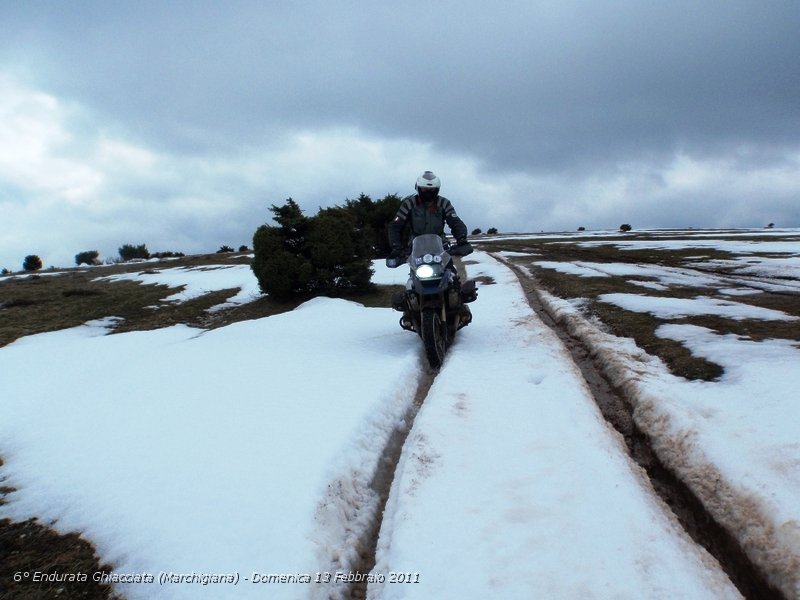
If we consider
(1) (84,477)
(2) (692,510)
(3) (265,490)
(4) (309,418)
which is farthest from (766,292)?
(1) (84,477)

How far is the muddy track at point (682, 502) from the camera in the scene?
2992 millimetres

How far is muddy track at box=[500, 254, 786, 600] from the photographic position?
118 inches

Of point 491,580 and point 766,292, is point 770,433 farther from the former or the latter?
point 766,292

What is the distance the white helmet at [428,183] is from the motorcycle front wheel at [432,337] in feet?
7.74

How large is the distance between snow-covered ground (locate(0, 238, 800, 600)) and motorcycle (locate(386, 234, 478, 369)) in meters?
0.62

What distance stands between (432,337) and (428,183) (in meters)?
2.94

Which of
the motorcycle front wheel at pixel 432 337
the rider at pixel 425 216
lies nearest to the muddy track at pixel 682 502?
the motorcycle front wheel at pixel 432 337

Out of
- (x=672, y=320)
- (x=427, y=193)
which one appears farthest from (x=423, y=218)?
(x=672, y=320)

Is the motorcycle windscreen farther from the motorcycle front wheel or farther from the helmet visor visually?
the motorcycle front wheel

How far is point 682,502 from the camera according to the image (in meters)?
3.80

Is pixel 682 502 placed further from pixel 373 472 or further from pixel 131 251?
pixel 131 251

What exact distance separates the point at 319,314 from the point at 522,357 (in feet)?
22.7

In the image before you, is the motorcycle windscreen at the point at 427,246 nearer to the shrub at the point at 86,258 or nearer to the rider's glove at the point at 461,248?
the rider's glove at the point at 461,248

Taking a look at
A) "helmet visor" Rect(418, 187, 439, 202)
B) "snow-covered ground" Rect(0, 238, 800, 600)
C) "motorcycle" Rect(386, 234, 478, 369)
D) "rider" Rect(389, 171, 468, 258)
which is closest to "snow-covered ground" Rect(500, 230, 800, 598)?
"snow-covered ground" Rect(0, 238, 800, 600)
